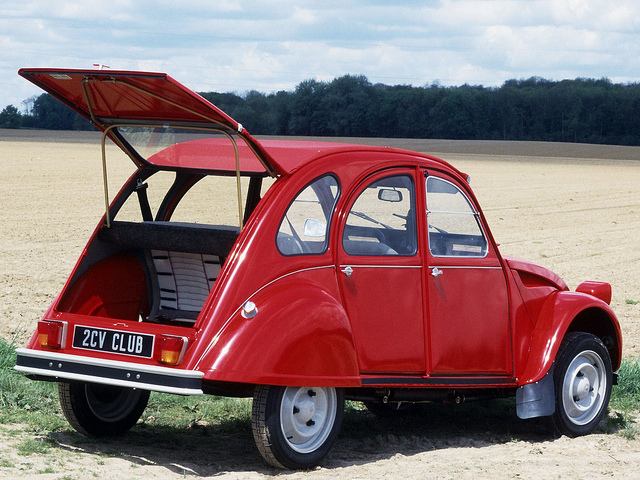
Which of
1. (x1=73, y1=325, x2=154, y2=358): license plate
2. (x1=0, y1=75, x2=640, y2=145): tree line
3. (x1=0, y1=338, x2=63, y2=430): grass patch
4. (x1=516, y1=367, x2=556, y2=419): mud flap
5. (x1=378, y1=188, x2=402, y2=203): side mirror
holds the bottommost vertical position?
(x1=0, y1=338, x2=63, y2=430): grass patch

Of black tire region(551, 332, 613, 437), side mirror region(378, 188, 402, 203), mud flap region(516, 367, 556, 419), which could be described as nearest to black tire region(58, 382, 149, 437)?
side mirror region(378, 188, 402, 203)

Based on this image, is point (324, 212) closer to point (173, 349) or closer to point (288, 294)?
point (288, 294)

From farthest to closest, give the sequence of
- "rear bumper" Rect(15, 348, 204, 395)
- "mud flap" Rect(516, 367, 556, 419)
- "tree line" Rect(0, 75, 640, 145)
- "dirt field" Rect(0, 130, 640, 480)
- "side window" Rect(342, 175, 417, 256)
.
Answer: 1. "tree line" Rect(0, 75, 640, 145)
2. "mud flap" Rect(516, 367, 556, 419)
3. "side window" Rect(342, 175, 417, 256)
4. "dirt field" Rect(0, 130, 640, 480)
5. "rear bumper" Rect(15, 348, 204, 395)

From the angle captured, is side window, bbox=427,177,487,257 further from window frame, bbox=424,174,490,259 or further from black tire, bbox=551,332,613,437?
black tire, bbox=551,332,613,437

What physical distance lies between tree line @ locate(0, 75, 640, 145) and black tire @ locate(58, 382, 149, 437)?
84.3m

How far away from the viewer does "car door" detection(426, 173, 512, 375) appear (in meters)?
5.83

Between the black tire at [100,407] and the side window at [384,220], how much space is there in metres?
1.70

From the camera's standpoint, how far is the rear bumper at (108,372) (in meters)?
4.81

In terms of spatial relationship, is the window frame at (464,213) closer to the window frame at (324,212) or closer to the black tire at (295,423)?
the window frame at (324,212)

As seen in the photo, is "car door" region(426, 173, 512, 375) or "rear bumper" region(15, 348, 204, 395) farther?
"car door" region(426, 173, 512, 375)

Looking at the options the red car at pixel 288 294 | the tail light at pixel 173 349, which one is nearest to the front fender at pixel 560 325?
the red car at pixel 288 294

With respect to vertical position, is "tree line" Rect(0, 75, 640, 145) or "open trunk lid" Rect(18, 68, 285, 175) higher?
"tree line" Rect(0, 75, 640, 145)

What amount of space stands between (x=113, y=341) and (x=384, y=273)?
62.8 inches

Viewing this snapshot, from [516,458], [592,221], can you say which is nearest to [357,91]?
[592,221]
